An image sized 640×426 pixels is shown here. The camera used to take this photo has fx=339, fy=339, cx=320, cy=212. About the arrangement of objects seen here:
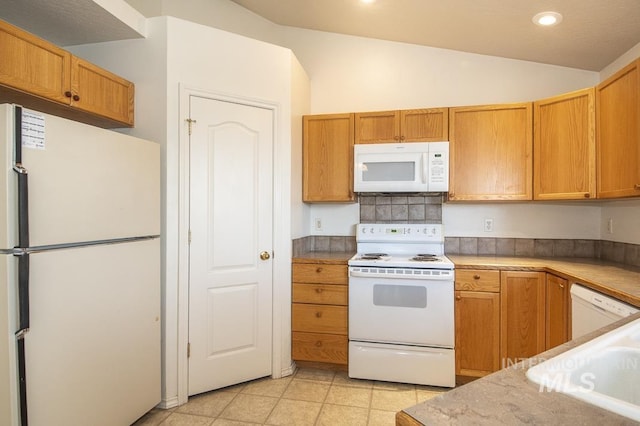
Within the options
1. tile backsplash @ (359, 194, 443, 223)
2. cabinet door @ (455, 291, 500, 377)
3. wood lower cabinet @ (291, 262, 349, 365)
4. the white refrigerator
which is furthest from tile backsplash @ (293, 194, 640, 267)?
the white refrigerator

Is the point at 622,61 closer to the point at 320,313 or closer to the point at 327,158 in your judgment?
the point at 327,158

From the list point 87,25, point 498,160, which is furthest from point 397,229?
point 87,25

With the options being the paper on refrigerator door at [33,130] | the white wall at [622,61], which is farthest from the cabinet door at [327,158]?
the white wall at [622,61]

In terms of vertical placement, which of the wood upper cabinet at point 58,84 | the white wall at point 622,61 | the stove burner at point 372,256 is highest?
the white wall at point 622,61

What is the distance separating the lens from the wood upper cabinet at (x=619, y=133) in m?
1.92

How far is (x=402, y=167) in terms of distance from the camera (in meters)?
2.71

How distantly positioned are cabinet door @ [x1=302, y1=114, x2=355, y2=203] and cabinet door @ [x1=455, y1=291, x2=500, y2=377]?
1194 mm

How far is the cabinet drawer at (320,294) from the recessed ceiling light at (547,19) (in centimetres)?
222

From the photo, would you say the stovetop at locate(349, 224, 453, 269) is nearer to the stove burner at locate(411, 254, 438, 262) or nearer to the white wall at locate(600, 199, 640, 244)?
the stove burner at locate(411, 254, 438, 262)

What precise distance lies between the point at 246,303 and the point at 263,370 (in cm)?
52

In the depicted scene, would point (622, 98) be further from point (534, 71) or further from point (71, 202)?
point (71, 202)

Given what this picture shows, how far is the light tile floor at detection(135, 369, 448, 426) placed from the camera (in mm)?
2016

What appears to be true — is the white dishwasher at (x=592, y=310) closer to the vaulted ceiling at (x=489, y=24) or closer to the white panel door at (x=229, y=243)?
the vaulted ceiling at (x=489, y=24)

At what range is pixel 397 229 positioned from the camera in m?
2.93
